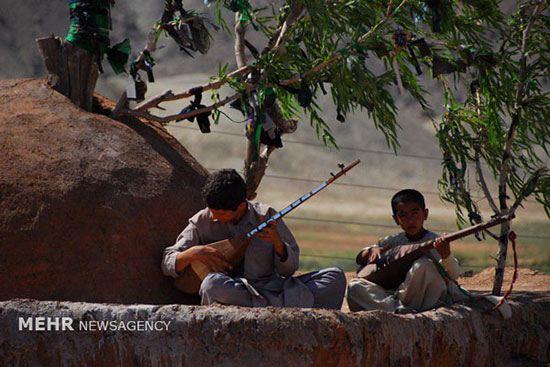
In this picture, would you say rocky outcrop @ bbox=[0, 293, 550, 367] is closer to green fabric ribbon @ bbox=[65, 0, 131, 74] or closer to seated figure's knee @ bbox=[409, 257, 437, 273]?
seated figure's knee @ bbox=[409, 257, 437, 273]

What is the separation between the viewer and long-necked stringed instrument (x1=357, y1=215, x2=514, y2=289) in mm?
3336

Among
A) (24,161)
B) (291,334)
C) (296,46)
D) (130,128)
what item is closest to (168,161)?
(130,128)

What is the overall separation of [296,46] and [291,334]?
2.19 metres

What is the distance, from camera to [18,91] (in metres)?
3.81

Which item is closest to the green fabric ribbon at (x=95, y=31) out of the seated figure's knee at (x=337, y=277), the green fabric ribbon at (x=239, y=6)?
the green fabric ribbon at (x=239, y=6)

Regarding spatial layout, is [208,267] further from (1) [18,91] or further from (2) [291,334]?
(1) [18,91]

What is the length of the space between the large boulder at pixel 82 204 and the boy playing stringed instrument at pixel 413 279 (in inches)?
36.9

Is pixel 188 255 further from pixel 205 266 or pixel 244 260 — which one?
pixel 244 260

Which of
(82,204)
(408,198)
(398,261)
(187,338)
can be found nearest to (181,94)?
(82,204)

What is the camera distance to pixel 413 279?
11.1 ft

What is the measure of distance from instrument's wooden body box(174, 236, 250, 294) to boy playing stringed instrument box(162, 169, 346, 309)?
2 centimetres

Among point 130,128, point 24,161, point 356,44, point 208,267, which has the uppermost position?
point 356,44

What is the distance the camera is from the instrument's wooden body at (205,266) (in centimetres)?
316

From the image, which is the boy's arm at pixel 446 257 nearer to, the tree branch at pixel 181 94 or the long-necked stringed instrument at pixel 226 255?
the long-necked stringed instrument at pixel 226 255
